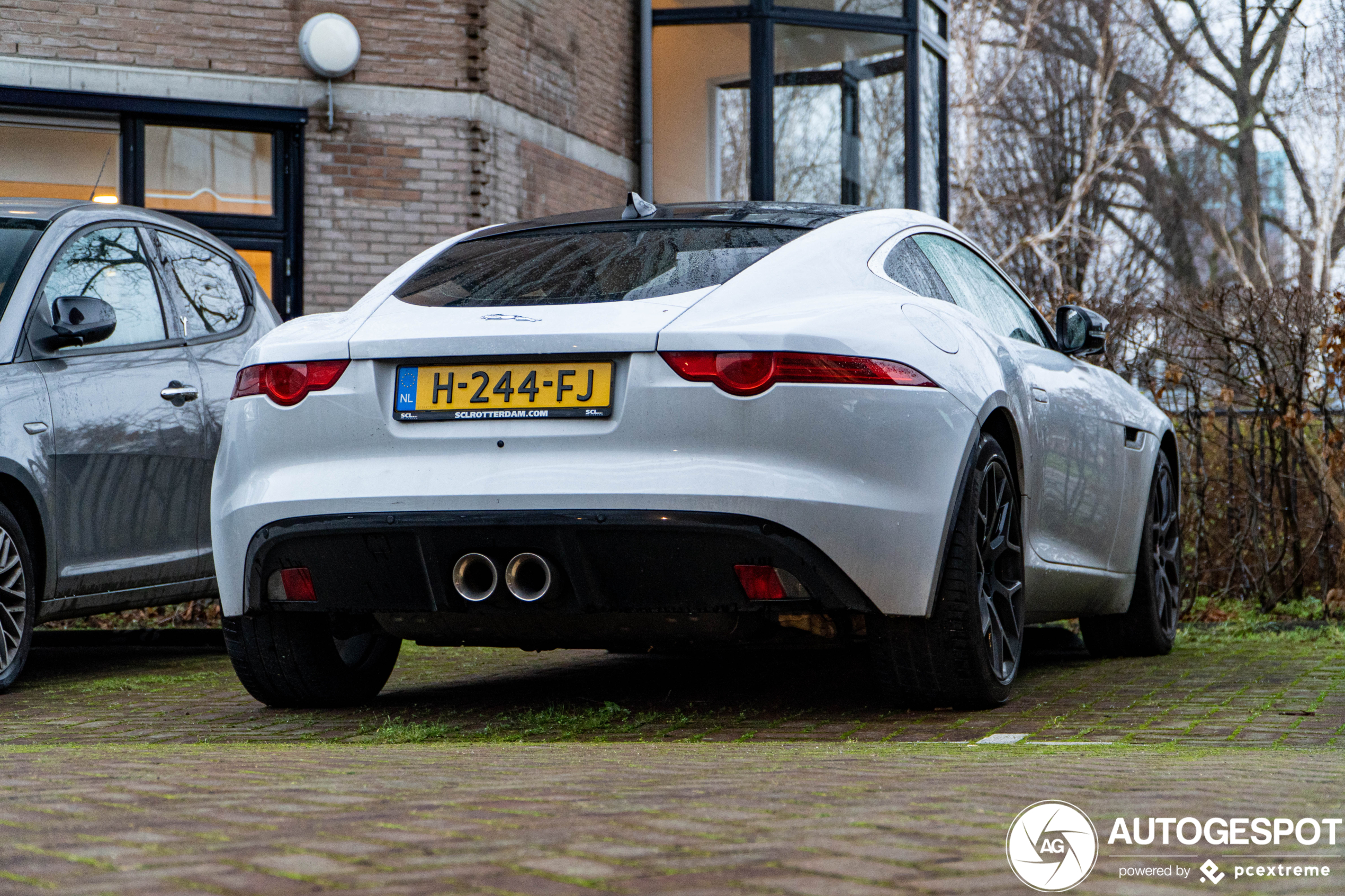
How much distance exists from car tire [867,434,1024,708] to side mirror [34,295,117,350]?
3183 mm

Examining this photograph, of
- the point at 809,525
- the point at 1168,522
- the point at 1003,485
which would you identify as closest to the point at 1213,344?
the point at 1168,522

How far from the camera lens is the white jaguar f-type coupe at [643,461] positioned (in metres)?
4.04

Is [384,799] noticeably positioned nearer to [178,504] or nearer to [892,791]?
[892,791]

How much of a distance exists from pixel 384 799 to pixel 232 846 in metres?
0.44

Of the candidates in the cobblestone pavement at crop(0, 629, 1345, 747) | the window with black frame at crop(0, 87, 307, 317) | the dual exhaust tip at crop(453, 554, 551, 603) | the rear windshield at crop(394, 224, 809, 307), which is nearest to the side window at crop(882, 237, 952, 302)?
the rear windshield at crop(394, 224, 809, 307)

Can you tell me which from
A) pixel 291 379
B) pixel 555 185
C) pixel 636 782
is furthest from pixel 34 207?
pixel 555 185

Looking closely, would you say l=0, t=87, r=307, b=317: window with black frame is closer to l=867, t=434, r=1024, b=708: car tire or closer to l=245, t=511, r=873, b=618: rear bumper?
l=245, t=511, r=873, b=618: rear bumper

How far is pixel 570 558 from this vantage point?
4094 millimetres

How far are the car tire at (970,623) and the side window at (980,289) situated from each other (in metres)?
0.69

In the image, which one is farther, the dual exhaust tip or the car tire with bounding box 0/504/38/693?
the car tire with bounding box 0/504/38/693

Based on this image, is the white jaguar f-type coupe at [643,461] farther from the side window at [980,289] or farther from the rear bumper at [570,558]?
the side window at [980,289]

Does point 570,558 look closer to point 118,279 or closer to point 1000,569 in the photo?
point 1000,569

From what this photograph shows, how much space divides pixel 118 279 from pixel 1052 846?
510 cm

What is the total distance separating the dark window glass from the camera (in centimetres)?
583
